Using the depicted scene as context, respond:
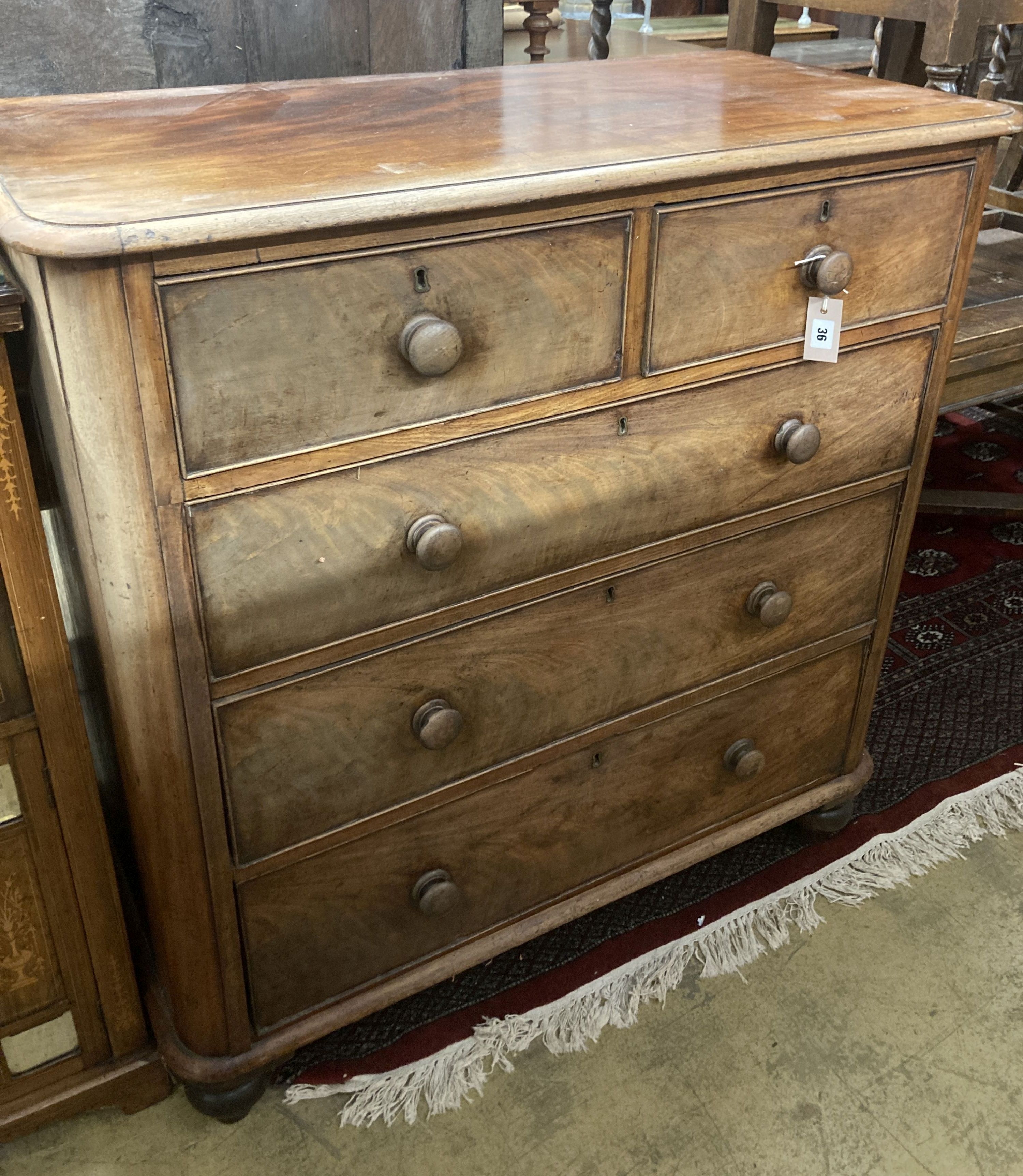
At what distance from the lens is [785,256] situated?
1206 millimetres

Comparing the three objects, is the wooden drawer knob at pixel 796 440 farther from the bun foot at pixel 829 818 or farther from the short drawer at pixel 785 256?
the bun foot at pixel 829 818

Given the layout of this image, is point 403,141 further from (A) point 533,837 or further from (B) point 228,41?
(A) point 533,837

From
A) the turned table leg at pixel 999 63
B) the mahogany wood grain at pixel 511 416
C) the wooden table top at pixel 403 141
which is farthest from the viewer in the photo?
the turned table leg at pixel 999 63

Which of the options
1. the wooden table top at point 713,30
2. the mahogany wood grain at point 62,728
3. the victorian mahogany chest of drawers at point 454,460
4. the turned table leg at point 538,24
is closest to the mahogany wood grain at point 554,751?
the victorian mahogany chest of drawers at point 454,460

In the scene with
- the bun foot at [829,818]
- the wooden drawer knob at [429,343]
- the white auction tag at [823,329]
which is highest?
the wooden drawer knob at [429,343]

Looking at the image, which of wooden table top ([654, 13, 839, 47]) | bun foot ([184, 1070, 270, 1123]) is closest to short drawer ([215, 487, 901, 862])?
bun foot ([184, 1070, 270, 1123])

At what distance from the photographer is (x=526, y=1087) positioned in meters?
1.47

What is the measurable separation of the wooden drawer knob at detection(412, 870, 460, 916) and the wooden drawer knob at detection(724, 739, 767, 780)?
1.52 ft

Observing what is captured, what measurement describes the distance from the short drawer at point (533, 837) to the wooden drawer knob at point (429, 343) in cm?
58

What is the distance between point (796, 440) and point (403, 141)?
570 mm

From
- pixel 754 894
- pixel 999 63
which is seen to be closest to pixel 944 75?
pixel 999 63

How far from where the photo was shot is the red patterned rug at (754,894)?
1.49 metres

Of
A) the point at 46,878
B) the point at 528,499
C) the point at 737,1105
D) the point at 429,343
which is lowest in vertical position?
the point at 737,1105

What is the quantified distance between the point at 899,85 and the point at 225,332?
992mm
